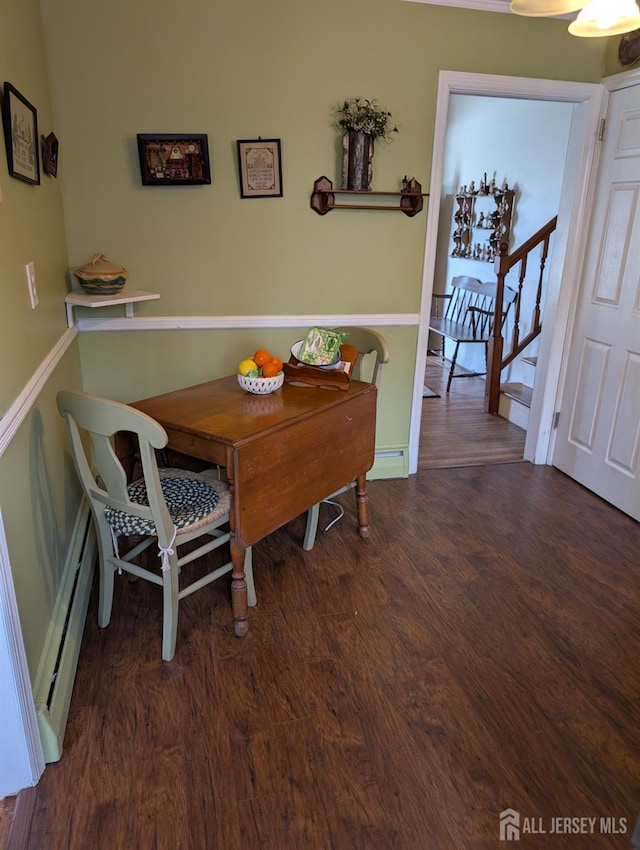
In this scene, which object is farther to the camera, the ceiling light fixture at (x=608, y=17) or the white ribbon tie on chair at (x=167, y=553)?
the white ribbon tie on chair at (x=167, y=553)

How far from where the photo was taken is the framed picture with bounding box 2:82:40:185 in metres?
1.64

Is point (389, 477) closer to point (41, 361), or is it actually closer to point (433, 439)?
point (433, 439)

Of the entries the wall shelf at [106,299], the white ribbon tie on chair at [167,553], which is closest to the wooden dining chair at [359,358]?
the white ribbon tie on chair at [167,553]

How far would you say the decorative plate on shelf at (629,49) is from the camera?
2633mm

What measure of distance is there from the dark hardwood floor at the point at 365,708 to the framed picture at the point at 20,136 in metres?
1.50

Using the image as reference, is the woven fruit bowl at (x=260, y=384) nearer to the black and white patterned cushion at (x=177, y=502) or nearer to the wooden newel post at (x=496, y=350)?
the black and white patterned cushion at (x=177, y=502)

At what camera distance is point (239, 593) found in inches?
77.9

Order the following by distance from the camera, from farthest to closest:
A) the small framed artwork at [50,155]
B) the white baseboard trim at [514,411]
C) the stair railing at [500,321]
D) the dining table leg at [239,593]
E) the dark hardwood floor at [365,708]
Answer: the stair railing at [500,321] < the white baseboard trim at [514,411] < the small framed artwork at [50,155] < the dining table leg at [239,593] < the dark hardwood floor at [365,708]

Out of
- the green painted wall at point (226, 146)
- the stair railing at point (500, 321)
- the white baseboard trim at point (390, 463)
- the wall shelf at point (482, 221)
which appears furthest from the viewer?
the wall shelf at point (482, 221)

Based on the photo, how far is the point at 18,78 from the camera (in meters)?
1.84

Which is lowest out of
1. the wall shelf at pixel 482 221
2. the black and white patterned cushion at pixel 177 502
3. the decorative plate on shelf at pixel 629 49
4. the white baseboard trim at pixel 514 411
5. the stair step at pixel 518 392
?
the white baseboard trim at pixel 514 411

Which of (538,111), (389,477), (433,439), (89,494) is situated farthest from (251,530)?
(538,111)

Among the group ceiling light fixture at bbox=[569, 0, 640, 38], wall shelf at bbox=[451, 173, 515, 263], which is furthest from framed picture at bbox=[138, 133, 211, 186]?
wall shelf at bbox=[451, 173, 515, 263]

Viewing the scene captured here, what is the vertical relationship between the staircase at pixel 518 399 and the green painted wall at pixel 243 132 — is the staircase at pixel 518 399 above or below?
below
